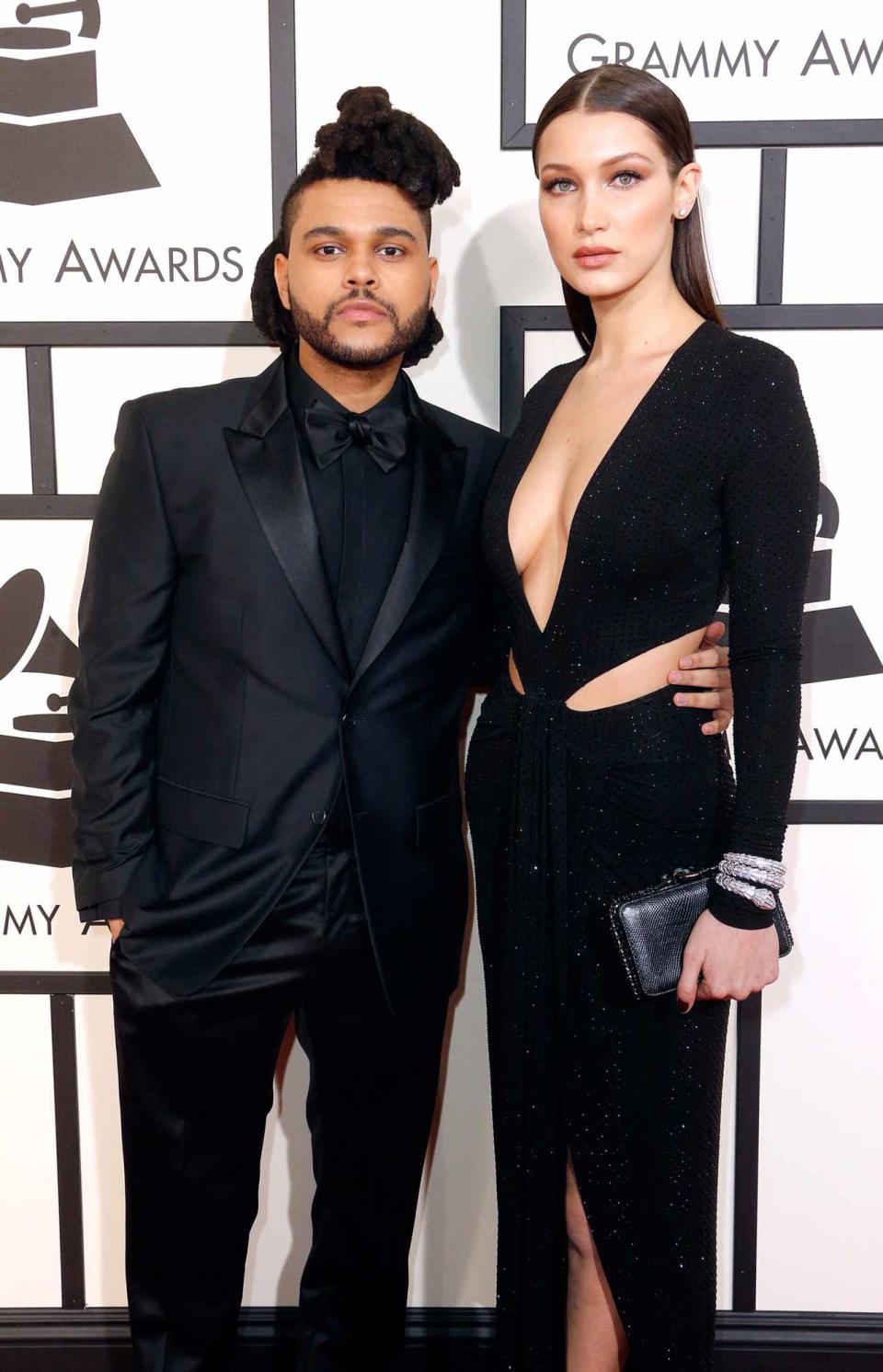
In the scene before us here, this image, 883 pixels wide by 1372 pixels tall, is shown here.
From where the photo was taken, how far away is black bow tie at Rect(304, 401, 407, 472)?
5.98ft

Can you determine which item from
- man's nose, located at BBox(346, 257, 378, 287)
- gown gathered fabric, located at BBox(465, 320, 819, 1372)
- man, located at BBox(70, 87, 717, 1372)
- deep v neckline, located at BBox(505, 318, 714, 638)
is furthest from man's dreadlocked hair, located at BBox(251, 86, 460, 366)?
gown gathered fabric, located at BBox(465, 320, 819, 1372)

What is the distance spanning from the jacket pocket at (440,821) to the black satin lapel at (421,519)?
0.82ft

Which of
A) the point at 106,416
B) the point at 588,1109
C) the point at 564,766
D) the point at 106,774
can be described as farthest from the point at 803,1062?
the point at 106,416

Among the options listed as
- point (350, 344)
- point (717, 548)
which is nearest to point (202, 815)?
point (350, 344)

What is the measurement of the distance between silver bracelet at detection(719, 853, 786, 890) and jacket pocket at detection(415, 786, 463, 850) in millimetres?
489

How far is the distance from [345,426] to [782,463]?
0.65 metres

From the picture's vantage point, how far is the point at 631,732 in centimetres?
167

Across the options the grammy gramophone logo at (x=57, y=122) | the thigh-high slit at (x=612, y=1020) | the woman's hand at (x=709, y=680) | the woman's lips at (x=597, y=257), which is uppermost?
the grammy gramophone logo at (x=57, y=122)

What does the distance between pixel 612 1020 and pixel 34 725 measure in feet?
3.99

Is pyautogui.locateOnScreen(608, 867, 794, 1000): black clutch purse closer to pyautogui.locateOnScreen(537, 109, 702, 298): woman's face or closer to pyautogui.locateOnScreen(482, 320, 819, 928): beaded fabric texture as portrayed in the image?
pyautogui.locateOnScreen(482, 320, 819, 928): beaded fabric texture

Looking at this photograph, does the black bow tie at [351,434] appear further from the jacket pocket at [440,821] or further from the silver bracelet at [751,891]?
the silver bracelet at [751,891]

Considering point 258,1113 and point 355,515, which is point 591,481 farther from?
point 258,1113

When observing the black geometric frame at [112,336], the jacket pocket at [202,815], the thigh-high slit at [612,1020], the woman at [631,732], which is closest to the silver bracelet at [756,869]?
the woman at [631,732]

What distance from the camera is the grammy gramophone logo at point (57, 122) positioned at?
6.83 ft
